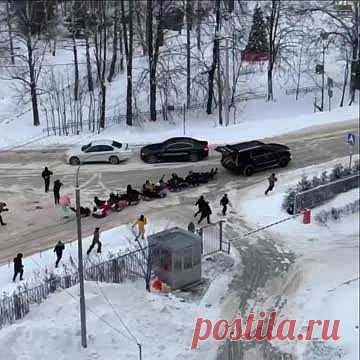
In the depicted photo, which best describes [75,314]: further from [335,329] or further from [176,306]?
[335,329]

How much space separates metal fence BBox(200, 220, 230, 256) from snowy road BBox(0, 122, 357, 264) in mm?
1282

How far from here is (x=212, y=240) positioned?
23359 mm

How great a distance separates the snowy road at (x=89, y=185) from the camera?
2403cm

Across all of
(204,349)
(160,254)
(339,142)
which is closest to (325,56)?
(339,142)

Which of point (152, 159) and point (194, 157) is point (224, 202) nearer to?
point (194, 157)

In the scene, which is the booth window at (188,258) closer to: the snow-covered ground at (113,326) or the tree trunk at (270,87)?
the snow-covered ground at (113,326)

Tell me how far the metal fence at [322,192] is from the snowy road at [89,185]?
3.07 meters

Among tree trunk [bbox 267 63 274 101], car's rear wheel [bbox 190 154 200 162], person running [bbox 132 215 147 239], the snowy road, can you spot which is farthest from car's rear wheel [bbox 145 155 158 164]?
tree trunk [bbox 267 63 274 101]

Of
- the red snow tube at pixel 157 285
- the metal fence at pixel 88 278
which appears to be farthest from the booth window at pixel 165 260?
the metal fence at pixel 88 278

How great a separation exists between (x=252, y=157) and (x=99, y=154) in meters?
6.75

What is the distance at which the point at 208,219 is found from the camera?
2502cm

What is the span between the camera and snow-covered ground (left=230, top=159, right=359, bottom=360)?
18.0 metres

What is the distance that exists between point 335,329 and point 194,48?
101ft

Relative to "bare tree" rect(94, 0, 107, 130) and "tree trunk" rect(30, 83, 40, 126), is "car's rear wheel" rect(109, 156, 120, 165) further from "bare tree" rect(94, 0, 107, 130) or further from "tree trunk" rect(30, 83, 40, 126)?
"bare tree" rect(94, 0, 107, 130)
